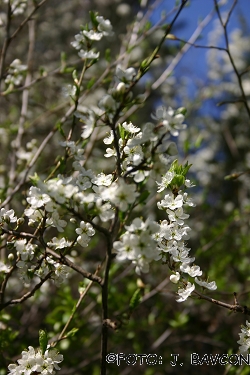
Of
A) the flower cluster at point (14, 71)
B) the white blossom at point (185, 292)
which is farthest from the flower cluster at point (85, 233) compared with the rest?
the flower cluster at point (14, 71)

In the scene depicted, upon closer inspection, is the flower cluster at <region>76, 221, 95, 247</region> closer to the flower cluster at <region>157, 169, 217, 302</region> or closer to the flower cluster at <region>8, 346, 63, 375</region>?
the flower cluster at <region>157, 169, 217, 302</region>

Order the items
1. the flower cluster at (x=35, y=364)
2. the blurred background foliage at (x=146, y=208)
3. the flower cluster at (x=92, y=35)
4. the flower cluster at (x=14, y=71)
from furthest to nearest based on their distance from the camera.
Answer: the blurred background foliage at (x=146, y=208)
the flower cluster at (x=14, y=71)
the flower cluster at (x=92, y=35)
the flower cluster at (x=35, y=364)

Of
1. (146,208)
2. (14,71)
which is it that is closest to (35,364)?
(14,71)

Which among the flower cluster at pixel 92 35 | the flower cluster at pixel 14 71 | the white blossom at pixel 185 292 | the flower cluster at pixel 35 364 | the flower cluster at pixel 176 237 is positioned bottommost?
the flower cluster at pixel 35 364

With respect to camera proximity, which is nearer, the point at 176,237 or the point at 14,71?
the point at 176,237

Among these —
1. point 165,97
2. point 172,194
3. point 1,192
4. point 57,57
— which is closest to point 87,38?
point 172,194

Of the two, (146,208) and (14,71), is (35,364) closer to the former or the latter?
(14,71)

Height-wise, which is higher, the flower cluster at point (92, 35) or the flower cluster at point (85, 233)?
the flower cluster at point (92, 35)

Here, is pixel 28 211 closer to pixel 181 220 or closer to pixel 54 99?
pixel 181 220

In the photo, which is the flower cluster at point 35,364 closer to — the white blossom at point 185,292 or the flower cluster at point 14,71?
the white blossom at point 185,292
